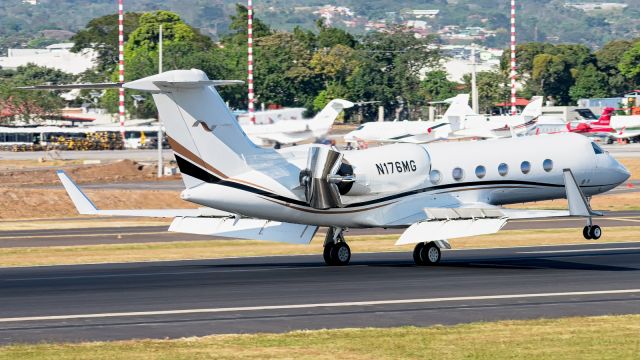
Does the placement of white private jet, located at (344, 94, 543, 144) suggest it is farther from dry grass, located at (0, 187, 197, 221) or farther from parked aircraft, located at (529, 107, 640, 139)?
dry grass, located at (0, 187, 197, 221)

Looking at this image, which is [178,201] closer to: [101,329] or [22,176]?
[22,176]

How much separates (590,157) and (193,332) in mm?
19341

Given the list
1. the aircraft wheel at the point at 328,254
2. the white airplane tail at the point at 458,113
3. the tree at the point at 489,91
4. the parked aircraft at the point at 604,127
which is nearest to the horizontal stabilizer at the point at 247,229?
the aircraft wheel at the point at 328,254

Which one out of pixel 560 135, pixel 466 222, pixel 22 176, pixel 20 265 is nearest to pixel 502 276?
pixel 466 222

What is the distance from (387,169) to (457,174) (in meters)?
2.48

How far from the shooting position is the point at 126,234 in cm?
5012

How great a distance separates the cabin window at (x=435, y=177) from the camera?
3556 cm

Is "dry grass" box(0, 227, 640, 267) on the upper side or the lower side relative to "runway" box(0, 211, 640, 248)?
upper

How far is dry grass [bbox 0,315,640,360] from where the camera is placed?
800 inches

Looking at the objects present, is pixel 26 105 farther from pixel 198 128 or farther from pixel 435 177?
pixel 198 128

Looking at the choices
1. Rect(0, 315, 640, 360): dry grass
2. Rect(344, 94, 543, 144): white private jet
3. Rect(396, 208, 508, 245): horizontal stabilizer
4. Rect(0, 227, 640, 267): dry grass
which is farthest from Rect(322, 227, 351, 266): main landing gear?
Rect(344, 94, 543, 144): white private jet

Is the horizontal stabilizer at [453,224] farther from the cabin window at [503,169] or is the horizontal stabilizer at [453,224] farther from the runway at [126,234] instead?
the runway at [126,234]

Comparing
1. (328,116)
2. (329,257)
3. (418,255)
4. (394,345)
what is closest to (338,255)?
(329,257)

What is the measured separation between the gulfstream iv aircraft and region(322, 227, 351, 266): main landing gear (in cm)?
3
